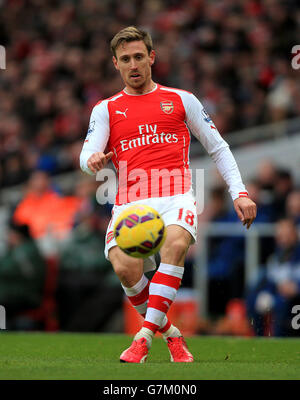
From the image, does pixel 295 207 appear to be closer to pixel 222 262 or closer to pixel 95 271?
pixel 222 262

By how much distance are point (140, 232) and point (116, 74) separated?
1123 centimetres

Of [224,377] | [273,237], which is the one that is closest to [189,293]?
[273,237]

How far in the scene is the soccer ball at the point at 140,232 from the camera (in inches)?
227

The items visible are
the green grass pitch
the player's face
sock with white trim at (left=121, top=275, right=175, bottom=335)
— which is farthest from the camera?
the player's face

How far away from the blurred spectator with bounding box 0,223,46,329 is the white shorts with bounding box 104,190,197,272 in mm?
4734

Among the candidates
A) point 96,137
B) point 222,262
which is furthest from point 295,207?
point 96,137

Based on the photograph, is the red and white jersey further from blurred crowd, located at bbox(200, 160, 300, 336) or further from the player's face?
blurred crowd, located at bbox(200, 160, 300, 336)

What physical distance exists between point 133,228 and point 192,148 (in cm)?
842

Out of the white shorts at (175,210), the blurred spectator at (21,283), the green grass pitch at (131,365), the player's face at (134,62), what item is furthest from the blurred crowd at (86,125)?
the player's face at (134,62)

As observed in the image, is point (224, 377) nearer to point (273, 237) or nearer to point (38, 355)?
point (38, 355)

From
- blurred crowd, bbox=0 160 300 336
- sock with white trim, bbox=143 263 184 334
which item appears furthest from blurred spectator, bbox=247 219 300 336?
sock with white trim, bbox=143 263 184 334

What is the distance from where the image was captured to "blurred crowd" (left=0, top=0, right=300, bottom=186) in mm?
13977

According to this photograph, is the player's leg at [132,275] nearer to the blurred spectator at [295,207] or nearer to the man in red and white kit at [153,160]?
the man in red and white kit at [153,160]
